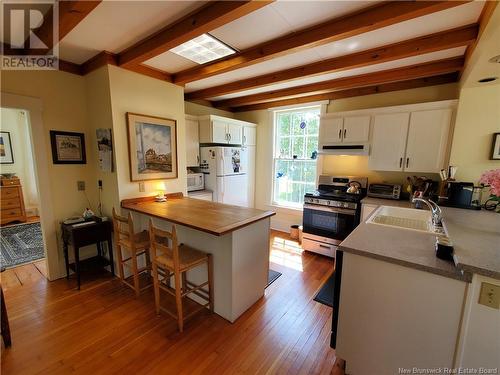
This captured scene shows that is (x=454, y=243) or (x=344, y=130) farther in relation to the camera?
(x=344, y=130)

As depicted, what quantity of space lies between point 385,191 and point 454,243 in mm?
1881

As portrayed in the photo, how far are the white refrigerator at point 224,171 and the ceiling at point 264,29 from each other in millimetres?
1434

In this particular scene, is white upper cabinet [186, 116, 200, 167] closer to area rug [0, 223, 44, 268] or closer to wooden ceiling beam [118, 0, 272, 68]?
Result: wooden ceiling beam [118, 0, 272, 68]

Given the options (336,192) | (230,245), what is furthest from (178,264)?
(336,192)

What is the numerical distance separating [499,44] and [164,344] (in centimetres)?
329

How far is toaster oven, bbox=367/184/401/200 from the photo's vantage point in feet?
10.0

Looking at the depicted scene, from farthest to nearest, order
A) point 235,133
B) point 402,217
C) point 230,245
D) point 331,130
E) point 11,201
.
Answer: point 11,201
point 235,133
point 331,130
point 402,217
point 230,245

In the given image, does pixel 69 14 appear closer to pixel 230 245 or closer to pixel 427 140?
pixel 230 245

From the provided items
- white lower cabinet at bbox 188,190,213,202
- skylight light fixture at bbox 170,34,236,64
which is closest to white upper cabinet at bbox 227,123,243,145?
white lower cabinet at bbox 188,190,213,202

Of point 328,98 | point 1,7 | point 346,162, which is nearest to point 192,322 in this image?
point 1,7

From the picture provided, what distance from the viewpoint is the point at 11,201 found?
14.4 ft

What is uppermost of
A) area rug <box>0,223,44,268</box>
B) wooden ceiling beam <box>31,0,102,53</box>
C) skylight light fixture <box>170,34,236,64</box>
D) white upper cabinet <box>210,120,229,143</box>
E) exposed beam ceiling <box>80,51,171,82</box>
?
skylight light fixture <box>170,34,236,64</box>

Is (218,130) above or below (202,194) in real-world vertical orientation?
above

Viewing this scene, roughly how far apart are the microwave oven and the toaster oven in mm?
2658
